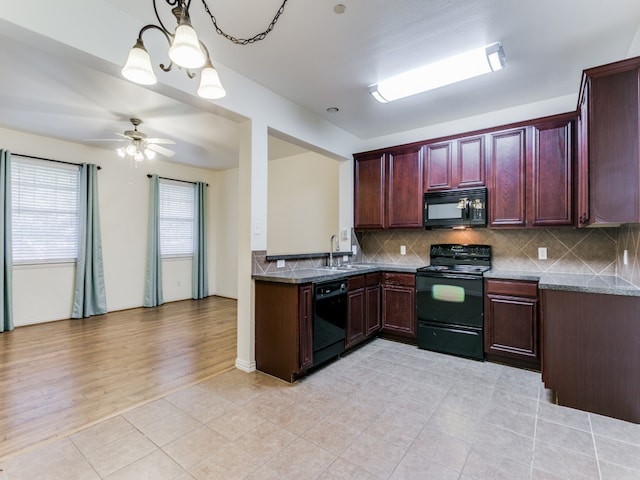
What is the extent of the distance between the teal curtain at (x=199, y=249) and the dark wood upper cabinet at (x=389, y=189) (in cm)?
365

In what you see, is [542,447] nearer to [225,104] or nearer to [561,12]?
[561,12]

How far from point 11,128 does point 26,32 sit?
3.69m

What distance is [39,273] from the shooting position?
Answer: 4.68 m

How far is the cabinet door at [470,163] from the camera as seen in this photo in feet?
11.4

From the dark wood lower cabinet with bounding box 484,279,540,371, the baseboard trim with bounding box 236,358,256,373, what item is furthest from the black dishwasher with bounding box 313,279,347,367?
the dark wood lower cabinet with bounding box 484,279,540,371

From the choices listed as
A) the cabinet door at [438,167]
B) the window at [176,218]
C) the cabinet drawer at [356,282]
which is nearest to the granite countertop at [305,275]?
the cabinet drawer at [356,282]

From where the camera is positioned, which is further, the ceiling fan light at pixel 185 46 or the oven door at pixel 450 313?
the oven door at pixel 450 313

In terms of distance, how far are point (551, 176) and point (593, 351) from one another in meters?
1.66

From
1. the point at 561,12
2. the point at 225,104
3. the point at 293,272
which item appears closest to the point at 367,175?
the point at 293,272

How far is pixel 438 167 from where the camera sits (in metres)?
3.74

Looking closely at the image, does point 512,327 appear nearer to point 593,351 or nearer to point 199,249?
point 593,351

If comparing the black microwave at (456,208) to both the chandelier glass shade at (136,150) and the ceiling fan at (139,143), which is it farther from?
the chandelier glass shade at (136,150)

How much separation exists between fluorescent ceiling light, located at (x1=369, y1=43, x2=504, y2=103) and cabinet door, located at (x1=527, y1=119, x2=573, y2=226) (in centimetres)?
99

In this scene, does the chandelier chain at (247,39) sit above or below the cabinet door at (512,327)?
above
